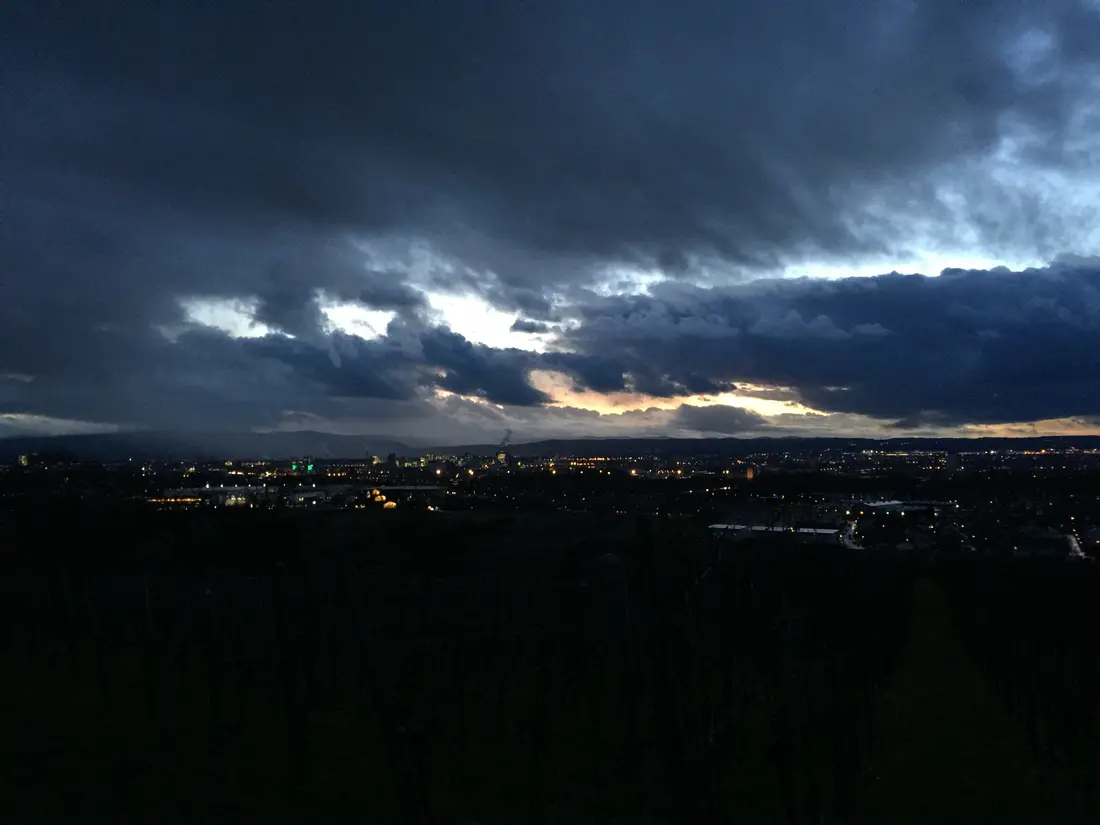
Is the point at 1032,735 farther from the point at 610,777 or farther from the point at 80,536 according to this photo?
the point at 80,536

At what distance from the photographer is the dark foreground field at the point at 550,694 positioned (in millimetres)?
11000

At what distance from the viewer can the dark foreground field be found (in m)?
11.0

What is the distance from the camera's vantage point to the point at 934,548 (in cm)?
5406

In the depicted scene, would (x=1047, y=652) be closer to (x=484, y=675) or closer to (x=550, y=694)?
(x=550, y=694)

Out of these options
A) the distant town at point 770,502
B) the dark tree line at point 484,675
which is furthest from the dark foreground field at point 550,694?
the distant town at point 770,502

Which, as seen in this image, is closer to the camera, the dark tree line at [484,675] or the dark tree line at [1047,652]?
the dark tree line at [484,675]

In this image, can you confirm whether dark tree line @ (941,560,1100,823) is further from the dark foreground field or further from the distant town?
the distant town

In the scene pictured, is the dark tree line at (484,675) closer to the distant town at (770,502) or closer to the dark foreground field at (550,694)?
the dark foreground field at (550,694)

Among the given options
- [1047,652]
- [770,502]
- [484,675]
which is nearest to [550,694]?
[484,675]

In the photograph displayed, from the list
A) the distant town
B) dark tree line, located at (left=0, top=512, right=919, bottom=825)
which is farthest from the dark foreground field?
the distant town

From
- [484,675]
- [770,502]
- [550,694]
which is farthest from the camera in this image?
[770,502]

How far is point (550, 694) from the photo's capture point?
16.9 m

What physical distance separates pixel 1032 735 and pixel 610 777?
849cm

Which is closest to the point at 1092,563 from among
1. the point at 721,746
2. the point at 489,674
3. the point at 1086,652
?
the point at 1086,652
